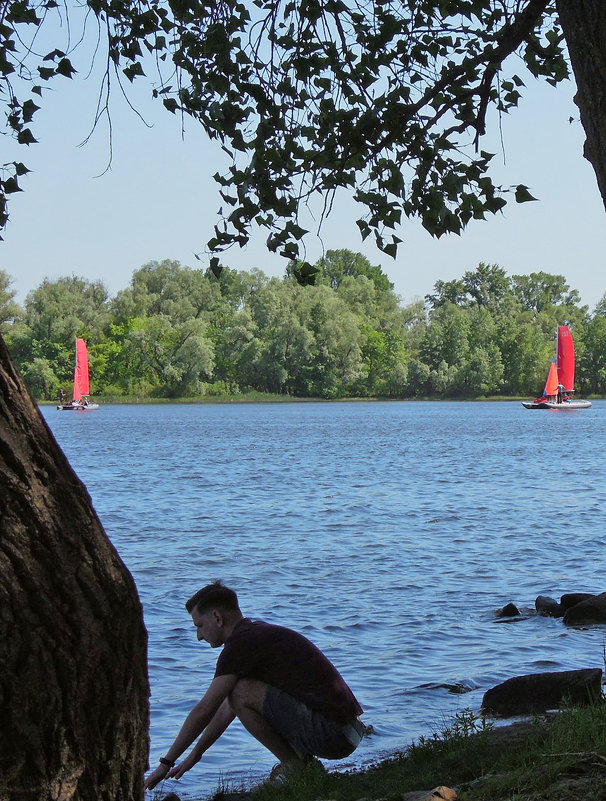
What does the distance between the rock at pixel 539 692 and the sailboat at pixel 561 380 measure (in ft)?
229

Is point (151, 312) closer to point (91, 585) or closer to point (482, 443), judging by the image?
point (482, 443)

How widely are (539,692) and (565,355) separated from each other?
73.4 meters

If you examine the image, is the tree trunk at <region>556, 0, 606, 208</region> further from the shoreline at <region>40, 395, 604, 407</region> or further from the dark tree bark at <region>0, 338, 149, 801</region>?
the shoreline at <region>40, 395, 604, 407</region>

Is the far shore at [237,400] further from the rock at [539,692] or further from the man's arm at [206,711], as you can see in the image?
the man's arm at [206,711]

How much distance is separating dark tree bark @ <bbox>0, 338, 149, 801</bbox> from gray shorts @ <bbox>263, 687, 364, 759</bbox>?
2531 millimetres

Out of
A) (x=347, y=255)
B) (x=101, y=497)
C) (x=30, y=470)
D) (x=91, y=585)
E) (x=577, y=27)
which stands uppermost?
(x=347, y=255)

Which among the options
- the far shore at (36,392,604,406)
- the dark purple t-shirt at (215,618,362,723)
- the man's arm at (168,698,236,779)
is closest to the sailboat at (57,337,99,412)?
the far shore at (36,392,604,406)

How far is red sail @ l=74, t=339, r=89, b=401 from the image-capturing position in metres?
81.9

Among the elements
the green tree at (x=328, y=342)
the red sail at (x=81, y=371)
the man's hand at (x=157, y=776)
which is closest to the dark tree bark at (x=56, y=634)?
the man's hand at (x=157, y=776)

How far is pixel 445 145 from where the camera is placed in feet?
20.5

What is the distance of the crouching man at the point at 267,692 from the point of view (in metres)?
5.31

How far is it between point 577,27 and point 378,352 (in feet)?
353

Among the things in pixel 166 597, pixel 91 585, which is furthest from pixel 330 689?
pixel 166 597

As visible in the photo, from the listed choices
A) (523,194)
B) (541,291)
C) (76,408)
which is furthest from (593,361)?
(523,194)
